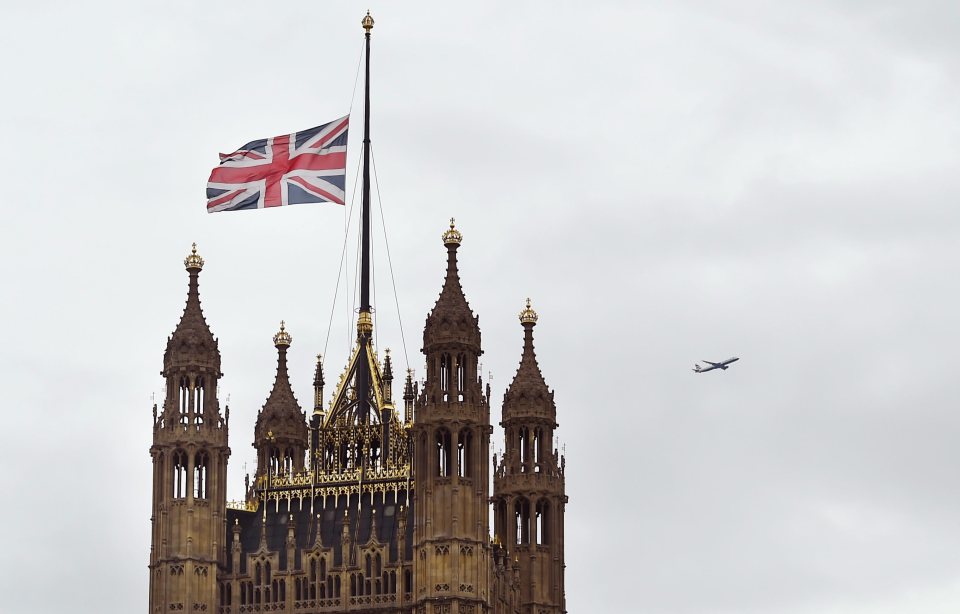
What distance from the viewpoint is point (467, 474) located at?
159 metres

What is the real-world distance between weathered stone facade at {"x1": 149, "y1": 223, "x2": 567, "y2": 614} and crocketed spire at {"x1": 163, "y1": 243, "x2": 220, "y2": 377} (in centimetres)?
6

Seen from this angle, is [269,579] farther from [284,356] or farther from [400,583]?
[284,356]

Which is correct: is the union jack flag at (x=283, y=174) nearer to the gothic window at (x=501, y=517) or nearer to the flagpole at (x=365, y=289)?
the flagpole at (x=365, y=289)

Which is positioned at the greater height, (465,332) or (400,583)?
(465,332)

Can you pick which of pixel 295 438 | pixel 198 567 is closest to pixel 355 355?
pixel 295 438

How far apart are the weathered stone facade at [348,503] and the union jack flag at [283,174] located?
134 inches

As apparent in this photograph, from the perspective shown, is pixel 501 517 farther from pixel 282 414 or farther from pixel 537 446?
pixel 282 414

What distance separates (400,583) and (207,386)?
42.3ft

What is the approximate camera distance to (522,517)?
173 meters

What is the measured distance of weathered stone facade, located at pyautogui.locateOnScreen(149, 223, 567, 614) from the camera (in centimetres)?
15838

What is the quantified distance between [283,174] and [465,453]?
16.5 meters

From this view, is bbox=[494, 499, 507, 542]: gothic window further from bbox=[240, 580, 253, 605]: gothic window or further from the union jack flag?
the union jack flag

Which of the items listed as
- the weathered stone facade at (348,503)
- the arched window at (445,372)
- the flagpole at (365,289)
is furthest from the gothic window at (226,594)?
the arched window at (445,372)

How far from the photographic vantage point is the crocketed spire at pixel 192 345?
163500 mm
